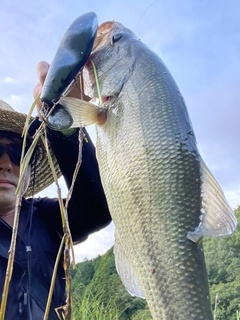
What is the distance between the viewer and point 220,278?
22.8m

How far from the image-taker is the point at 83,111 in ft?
4.72

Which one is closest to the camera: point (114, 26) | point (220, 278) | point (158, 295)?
point (158, 295)

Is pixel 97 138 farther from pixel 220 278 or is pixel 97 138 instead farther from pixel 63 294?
pixel 220 278

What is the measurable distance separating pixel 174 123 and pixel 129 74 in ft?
0.89

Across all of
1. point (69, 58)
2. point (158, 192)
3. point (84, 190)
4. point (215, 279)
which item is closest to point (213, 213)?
point (158, 192)

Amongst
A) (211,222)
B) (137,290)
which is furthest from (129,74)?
(137,290)

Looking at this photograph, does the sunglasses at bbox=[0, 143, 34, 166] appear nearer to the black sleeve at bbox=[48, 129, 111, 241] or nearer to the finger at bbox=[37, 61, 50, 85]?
the black sleeve at bbox=[48, 129, 111, 241]

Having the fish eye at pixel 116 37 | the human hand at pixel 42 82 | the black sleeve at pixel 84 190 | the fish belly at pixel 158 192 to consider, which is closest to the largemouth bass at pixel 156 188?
the fish belly at pixel 158 192

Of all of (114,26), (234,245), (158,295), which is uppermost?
(234,245)

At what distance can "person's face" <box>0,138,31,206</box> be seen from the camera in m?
2.46

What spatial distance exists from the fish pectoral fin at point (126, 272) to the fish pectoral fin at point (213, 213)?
0.74 ft

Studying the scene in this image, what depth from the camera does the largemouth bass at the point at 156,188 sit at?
121 cm

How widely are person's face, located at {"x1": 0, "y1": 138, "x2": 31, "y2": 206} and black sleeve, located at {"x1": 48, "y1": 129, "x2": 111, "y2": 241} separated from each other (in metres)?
0.28

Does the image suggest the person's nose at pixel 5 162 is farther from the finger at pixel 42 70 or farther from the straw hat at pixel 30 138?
the finger at pixel 42 70
